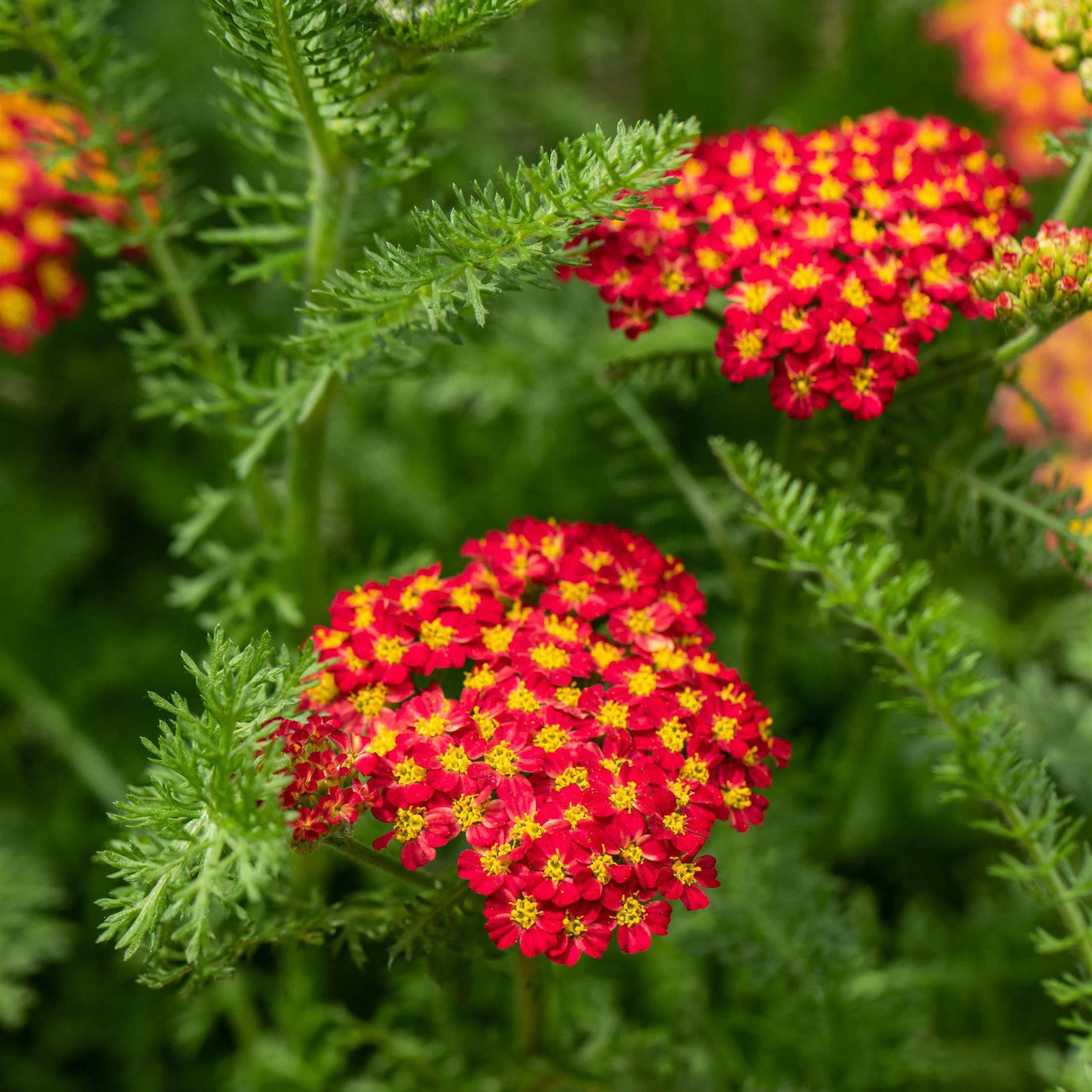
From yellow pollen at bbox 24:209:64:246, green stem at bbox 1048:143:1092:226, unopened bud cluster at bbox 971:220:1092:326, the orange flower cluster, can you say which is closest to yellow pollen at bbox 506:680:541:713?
unopened bud cluster at bbox 971:220:1092:326

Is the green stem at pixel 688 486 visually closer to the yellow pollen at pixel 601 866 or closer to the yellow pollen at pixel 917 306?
the yellow pollen at pixel 917 306

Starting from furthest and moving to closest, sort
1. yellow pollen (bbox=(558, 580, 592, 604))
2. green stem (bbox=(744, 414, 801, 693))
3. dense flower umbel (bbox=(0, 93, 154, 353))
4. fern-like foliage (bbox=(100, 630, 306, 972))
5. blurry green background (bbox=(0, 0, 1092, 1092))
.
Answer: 1. dense flower umbel (bbox=(0, 93, 154, 353))
2. blurry green background (bbox=(0, 0, 1092, 1092))
3. green stem (bbox=(744, 414, 801, 693))
4. yellow pollen (bbox=(558, 580, 592, 604))
5. fern-like foliage (bbox=(100, 630, 306, 972))

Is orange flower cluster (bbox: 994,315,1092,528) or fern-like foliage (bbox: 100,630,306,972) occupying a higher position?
fern-like foliage (bbox: 100,630,306,972)

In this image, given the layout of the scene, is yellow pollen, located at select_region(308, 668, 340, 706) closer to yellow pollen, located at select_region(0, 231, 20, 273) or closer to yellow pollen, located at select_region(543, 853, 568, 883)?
yellow pollen, located at select_region(543, 853, 568, 883)

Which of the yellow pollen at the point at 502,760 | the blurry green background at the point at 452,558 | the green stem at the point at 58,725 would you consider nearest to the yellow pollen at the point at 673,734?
the yellow pollen at the point at 502,760

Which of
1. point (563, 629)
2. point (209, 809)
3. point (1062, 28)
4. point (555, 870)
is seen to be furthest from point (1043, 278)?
point (209, 809)

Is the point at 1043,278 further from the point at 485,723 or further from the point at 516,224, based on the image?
the point at 485,723
